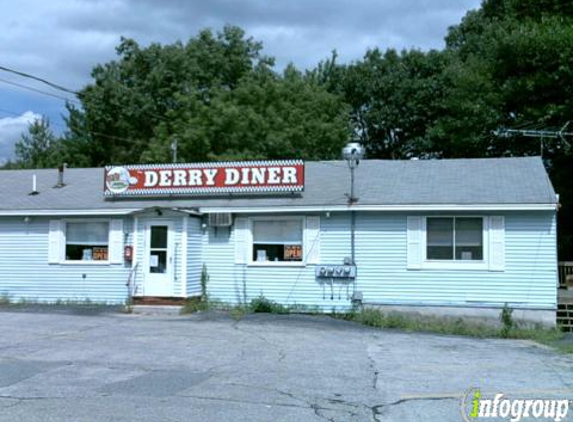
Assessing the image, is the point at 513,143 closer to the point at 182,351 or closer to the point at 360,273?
the point at 360,273

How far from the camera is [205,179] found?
2022cm

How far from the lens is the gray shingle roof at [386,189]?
57.9 ft

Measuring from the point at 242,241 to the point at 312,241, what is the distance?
6.70ft

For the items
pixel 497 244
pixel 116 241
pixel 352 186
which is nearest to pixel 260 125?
pixel 116 241

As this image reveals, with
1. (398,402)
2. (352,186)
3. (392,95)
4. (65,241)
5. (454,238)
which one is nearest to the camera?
(398,402)

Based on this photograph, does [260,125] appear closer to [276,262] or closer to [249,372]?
[276,262]

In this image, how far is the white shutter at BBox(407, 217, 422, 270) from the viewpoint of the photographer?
17719mm

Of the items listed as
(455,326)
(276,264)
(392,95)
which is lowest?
(455,326)

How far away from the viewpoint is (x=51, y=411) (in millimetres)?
7789

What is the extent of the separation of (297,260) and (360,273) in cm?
179

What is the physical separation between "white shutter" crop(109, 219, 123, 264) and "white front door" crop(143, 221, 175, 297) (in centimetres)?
110

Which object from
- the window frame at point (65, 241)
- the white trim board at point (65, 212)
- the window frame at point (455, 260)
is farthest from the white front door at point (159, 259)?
the window frame at point (455, 260)

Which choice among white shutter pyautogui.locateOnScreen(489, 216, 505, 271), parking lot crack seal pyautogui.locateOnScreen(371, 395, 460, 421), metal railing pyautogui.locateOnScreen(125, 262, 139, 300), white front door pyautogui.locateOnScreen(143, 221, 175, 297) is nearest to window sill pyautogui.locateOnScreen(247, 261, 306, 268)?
white front door pyautogui.locateOnScreen(143, 221, 175, 297)

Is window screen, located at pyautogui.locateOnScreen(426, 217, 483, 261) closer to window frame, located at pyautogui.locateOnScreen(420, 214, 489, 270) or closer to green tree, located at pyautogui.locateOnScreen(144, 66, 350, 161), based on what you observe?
window frame, located at pyautogui.locateOnScreen(420, 214, 489, 270)
